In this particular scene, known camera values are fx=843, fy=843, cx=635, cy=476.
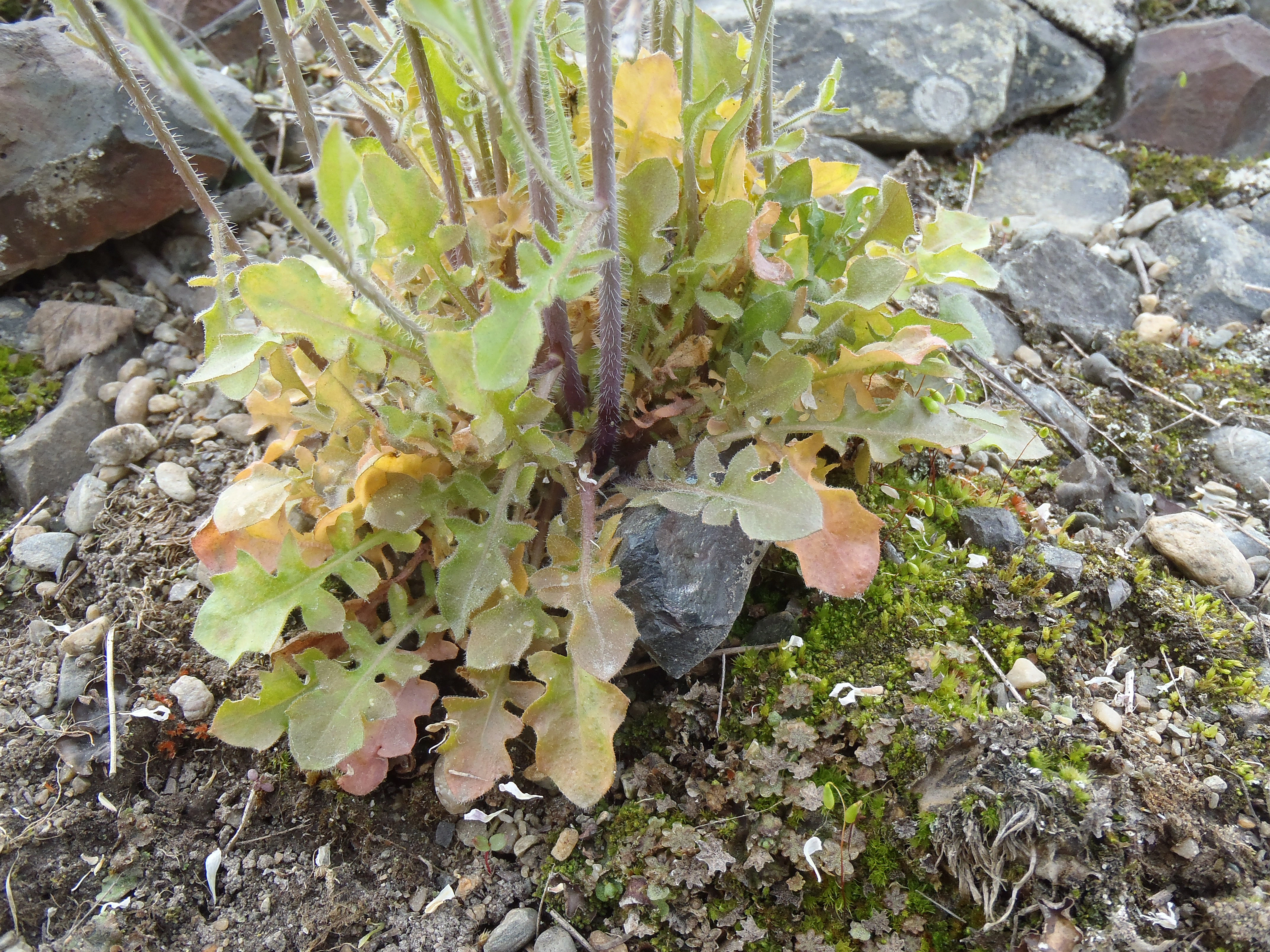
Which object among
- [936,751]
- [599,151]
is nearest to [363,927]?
[936,751]

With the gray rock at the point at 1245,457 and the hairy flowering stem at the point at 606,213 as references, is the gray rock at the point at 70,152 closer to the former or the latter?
A: the hairy flowering stem at the point at 606,213

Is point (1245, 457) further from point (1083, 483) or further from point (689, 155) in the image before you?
point (689, 155)

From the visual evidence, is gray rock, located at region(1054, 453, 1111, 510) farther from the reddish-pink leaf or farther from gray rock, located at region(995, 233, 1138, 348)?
the reddish-pink leaf

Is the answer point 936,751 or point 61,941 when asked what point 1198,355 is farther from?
point 61,941

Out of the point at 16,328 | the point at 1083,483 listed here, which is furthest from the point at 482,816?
the point at 16,328

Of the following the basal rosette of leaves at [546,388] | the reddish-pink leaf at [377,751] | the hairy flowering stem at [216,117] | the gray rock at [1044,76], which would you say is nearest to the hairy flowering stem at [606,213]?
the basal rosette of leaves at [546,388]
